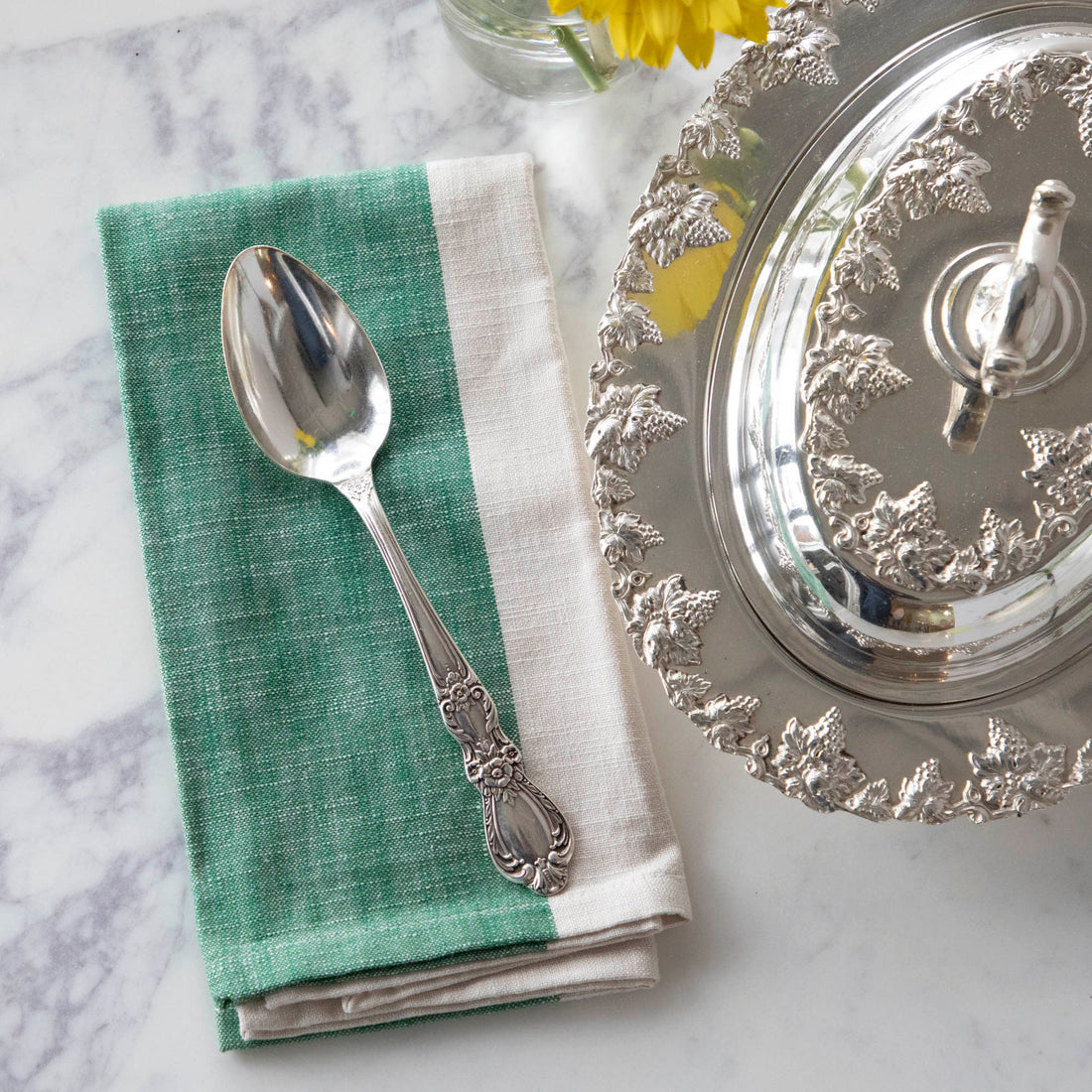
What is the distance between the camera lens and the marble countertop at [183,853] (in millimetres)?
578

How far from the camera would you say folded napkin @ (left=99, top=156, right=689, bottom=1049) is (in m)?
0.56

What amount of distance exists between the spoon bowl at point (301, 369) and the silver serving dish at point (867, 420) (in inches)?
5.4

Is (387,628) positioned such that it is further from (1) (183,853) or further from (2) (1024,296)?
(2) (1024,296)

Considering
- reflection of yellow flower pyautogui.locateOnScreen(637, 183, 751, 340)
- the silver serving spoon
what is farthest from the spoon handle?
reflection of yellow flower pyautogui.locateOnScreen(637, 183, 751, 340)

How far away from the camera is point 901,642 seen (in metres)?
0.51

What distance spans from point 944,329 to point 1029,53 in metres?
0.14

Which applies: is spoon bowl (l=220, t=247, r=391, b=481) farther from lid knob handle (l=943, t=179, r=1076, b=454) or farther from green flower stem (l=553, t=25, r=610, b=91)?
lid knob handle (l=943, t=179, r=1076, b=454)

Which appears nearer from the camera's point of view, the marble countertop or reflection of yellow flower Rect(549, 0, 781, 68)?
reflection of yellow flower Rect(549, 0, 781, 68)

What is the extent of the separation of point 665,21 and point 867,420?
0.60 ft

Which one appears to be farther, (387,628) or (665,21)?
(387,628)

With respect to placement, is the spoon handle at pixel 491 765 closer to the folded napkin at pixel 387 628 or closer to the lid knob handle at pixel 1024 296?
the folded napkin at pixel 387 628

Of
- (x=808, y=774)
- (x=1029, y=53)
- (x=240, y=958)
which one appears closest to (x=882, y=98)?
(x=1029, y=53)

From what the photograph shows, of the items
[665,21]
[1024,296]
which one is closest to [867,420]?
[1024,296]

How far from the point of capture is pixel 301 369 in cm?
59
